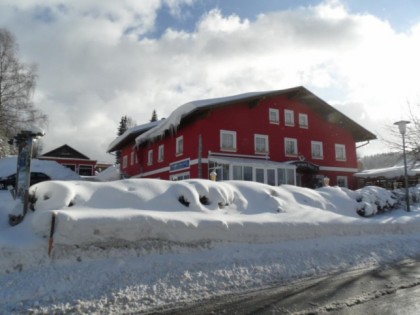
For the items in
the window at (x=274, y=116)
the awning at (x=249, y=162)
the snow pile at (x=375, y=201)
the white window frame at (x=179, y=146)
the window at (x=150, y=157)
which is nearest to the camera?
the snow pile at (x=375, y=201)

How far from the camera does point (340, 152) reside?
26.8 meters

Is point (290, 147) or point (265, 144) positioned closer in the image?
point (265, 144)

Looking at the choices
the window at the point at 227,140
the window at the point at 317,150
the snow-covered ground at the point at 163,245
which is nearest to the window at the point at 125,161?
the window at the point at 227,140

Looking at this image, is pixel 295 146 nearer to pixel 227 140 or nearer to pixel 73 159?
pixel 227 140

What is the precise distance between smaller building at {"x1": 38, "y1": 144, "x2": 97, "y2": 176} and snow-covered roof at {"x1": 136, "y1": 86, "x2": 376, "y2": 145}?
2991cm

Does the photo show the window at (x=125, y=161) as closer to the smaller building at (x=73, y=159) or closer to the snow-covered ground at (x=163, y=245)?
the smaller building at (x=73, y=159)

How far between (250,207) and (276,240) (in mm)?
1378

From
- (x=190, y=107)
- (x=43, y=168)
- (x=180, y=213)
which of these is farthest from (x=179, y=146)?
(x=180, y=213)


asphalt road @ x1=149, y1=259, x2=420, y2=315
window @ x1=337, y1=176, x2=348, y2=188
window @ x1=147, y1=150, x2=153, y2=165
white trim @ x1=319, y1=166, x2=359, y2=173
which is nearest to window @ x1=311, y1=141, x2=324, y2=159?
white trim @ x1=319, y1=166, x2=359, y2=173

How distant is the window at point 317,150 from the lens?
25297 mm

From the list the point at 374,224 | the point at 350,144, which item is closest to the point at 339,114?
the point at 350,144

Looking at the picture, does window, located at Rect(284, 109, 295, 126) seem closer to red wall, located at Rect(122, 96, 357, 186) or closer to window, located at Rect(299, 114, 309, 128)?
red wall, located at Rect(122, 96, 357, 186)

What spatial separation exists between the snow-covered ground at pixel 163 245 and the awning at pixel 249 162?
9.46 m

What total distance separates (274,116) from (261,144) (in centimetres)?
235
